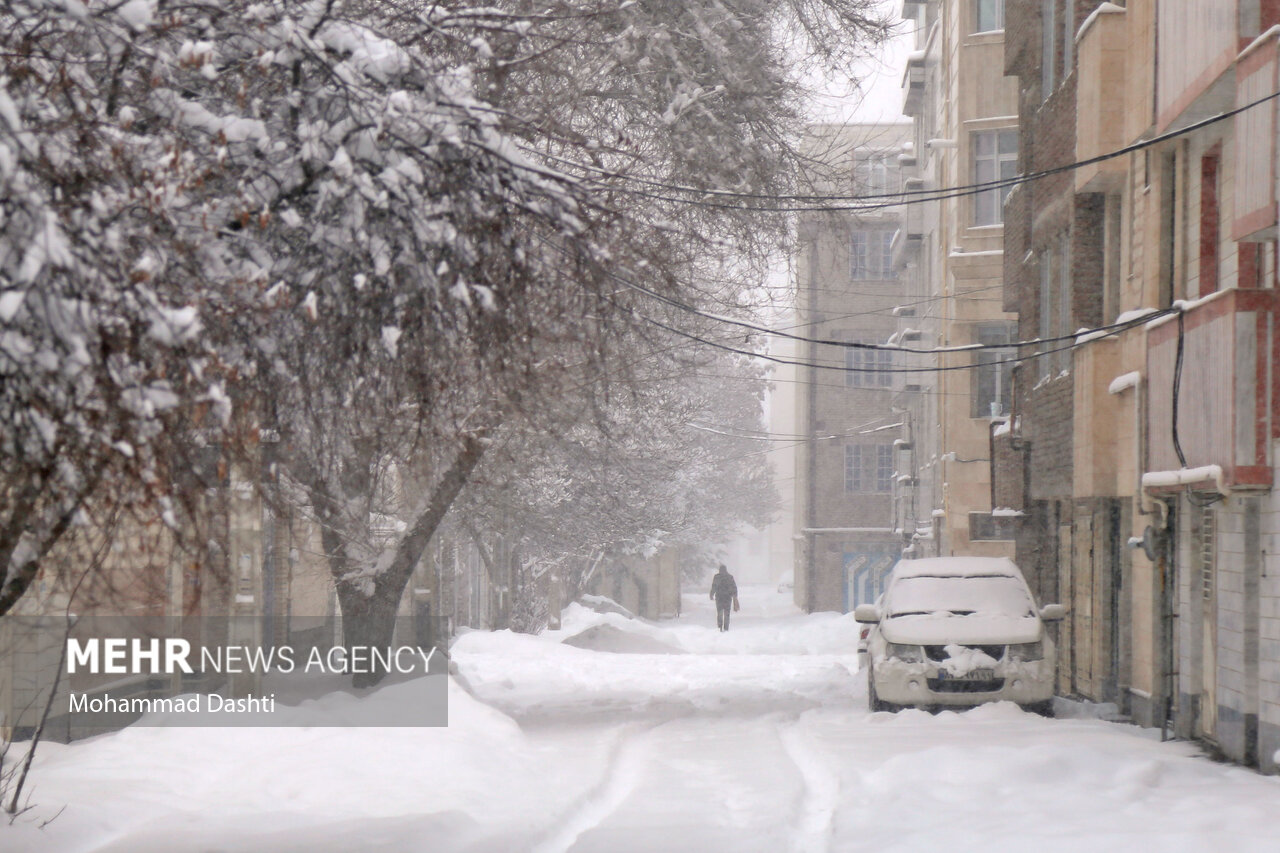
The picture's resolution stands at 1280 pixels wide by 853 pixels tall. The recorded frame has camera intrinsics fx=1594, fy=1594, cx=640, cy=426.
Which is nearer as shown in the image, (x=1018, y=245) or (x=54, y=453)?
(x=54, y=453)

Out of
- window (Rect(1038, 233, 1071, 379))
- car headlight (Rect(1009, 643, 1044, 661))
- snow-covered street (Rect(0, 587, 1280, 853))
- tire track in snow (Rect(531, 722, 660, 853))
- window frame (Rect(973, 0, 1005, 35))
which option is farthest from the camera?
window frame (Rect(973, 0, 1005, 35))

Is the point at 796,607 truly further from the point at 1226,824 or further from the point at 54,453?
the point at 54,453

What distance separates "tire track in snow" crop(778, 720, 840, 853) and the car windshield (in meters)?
2.79

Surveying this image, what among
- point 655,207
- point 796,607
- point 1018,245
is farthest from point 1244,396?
point 796,607

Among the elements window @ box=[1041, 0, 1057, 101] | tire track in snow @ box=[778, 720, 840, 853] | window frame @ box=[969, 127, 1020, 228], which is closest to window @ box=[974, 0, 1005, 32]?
window frame @ box=[969, 127, 1020, 228]

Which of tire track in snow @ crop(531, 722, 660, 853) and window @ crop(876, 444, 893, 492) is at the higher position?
window @ crop(876, 444, 893, 492)

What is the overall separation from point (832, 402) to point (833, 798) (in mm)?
47752

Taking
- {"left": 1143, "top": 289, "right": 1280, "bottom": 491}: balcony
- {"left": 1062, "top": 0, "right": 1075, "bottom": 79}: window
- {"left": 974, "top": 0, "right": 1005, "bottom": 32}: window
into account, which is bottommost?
{"left": 1143, "top": 289, "right": 1280, "bottom": 491}: balcony

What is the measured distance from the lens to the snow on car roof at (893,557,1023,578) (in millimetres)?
18031

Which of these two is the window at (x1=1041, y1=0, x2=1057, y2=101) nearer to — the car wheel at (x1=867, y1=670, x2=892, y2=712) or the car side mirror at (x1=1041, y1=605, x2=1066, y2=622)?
the car side mirror at (x1=1041, y1=605, x2=1066, y2=622)

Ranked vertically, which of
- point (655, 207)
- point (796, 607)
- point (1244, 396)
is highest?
point (655, 207)

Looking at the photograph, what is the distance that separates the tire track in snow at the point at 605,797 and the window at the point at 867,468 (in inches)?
1696

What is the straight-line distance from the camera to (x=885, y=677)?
54.4ft

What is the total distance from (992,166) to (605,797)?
804 inches
